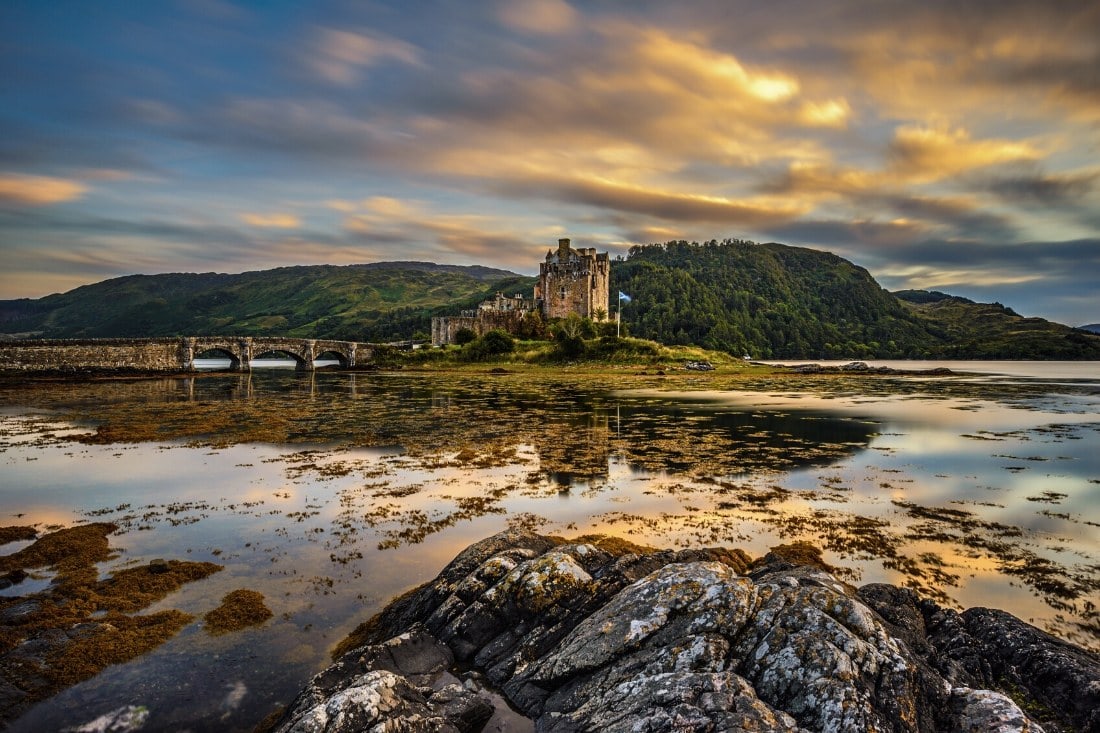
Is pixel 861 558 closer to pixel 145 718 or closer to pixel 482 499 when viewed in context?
pixel 482 499

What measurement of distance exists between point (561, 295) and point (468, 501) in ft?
317

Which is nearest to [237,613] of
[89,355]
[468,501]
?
[468,501]

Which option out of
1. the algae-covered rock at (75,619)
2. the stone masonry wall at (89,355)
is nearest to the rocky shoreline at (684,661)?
the algae-covered rock at (75,619)

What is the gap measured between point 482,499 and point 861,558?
11.2 metres

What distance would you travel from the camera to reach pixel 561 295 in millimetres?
112812

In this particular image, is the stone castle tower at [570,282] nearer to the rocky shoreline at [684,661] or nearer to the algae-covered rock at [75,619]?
the algae-covered rock at [75,619]

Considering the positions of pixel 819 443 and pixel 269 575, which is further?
pixel 819 443

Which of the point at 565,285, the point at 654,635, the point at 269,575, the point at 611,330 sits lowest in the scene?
the point at 269,575

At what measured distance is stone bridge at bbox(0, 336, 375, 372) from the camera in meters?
76.4

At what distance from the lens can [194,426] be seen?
34500mm

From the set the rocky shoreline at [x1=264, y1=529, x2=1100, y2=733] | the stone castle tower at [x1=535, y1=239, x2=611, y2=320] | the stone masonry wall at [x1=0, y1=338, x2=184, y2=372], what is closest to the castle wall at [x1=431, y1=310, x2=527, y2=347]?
the stone castle tower at [x1=535, y1=239, x2=611, y2=320]

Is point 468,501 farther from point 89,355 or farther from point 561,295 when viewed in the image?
point 561,295

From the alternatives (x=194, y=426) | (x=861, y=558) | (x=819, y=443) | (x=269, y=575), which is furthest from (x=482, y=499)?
(x=194, y=426)

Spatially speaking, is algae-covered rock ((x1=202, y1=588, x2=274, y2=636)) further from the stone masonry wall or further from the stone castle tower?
the stone castle tower
